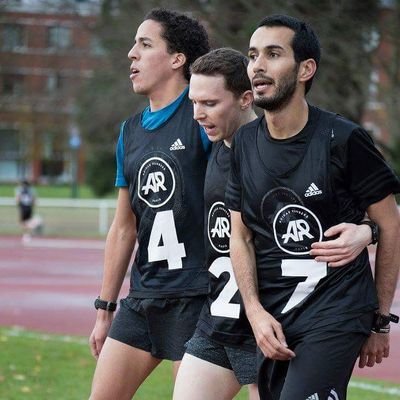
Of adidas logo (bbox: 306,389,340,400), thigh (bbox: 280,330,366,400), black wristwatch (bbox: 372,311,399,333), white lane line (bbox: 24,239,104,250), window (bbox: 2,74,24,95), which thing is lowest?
white lane line (bbox: 24,239,104,250)

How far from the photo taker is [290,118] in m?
4.41

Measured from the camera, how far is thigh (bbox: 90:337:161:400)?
5.29m

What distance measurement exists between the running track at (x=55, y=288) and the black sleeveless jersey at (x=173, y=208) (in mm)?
5378

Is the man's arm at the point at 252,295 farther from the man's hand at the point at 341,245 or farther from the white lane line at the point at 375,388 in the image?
the white lane line at the point at 375,388

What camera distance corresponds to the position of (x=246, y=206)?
Answer: 178 inches

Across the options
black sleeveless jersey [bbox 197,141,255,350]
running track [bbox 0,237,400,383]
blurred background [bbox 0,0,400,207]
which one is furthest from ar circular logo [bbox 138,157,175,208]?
blurred background [bbox 0,0,400,207]

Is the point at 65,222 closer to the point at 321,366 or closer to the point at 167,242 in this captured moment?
the point at 167,242

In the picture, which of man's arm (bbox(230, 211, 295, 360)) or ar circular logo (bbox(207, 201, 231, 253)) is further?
ar circular logo (bbox(207, 201, 231, 253))

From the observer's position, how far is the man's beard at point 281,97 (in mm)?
4375

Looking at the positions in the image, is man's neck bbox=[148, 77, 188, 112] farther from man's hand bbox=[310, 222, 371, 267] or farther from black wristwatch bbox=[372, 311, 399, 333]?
black wristwatch bbox=[372, 311, 399, 333]

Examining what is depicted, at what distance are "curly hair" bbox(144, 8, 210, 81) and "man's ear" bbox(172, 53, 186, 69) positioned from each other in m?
0.02

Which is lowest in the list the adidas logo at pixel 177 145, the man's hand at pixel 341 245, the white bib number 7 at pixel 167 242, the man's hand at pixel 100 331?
the man's hand at pixel 100 331

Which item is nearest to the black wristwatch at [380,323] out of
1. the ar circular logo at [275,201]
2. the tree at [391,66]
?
the ar circular logo at [275,201]

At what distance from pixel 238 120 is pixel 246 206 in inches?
24.7
